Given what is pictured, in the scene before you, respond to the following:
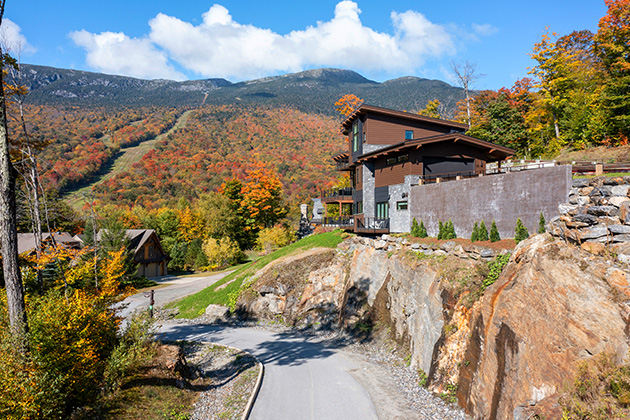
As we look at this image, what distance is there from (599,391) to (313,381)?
11.3 m

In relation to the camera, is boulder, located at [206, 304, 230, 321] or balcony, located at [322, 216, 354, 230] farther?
balcony, located at [322, 216, 354, 230]

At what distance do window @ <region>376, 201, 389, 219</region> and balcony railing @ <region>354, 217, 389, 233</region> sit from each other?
90cm

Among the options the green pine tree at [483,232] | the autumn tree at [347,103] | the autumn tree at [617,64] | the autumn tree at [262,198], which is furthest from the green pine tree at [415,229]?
the autumn tree at [262,198]

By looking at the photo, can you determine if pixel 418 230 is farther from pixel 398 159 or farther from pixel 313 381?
pixel 313 381

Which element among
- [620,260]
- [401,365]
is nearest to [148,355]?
[401,365]

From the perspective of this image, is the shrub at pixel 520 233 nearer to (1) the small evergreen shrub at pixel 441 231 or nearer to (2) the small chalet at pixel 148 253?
(1) the small evergreen shrub at pixel 441 231

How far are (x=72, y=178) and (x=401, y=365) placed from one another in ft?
347

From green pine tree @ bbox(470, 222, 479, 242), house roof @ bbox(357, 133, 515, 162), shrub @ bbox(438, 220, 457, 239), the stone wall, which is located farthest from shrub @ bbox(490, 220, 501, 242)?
house roof @ bbox(357, 133, 515, 162)

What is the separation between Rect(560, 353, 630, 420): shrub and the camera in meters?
6.90

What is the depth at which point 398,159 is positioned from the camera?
25.8 metres

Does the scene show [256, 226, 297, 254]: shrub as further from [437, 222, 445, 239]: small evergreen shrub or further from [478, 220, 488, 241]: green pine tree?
[478, 220, 488, 241]: green pine tree

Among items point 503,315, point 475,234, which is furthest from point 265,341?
point 503,315

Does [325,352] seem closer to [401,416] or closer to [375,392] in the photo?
[375,392]

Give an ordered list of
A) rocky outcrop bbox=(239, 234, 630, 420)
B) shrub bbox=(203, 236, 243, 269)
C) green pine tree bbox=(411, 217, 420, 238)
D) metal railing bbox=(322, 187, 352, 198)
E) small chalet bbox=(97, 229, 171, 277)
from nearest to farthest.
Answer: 1. rocky outcrop bbox=(239, 234, 630, 420)
2. green pine tree bbox=(411, 217, 420, 238)
3. metal railing bbox=(322, 187, 352, 198)
4. small chalet bbox=(97, 229, 171, 277)
5. shrub bbox=(203, 236, 243, 269)
